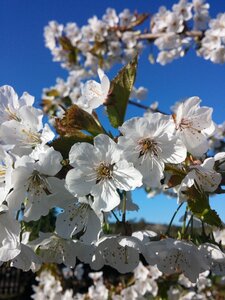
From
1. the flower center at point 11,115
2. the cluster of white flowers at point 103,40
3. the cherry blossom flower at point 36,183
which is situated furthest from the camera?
the cluster of white flowers at point 103,40

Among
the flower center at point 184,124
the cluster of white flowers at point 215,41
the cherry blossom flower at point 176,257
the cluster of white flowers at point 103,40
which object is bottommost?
the cherry blossom flower at point 176,257

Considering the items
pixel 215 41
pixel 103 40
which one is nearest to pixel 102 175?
pixel 215 41

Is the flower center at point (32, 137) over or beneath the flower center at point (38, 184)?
over

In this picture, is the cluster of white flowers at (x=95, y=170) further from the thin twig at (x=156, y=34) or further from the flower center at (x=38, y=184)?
the thin twig at (x=156, y=34)

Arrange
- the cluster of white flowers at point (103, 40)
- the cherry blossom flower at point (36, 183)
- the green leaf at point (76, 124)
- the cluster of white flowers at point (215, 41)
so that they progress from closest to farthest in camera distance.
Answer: the cherry blossom flower at point (36, 183) < the green leaf at point (76, 124) < the cluster of white flowers at point (215, 41) < the cluster of white flowers at point (103, 40)

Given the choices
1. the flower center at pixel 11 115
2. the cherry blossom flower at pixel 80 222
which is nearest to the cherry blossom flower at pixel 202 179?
the cherry blossom flower at pixel 80 222

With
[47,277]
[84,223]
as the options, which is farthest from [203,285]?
[84,223]

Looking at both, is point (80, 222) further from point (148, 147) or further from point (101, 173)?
point (148, 147)
